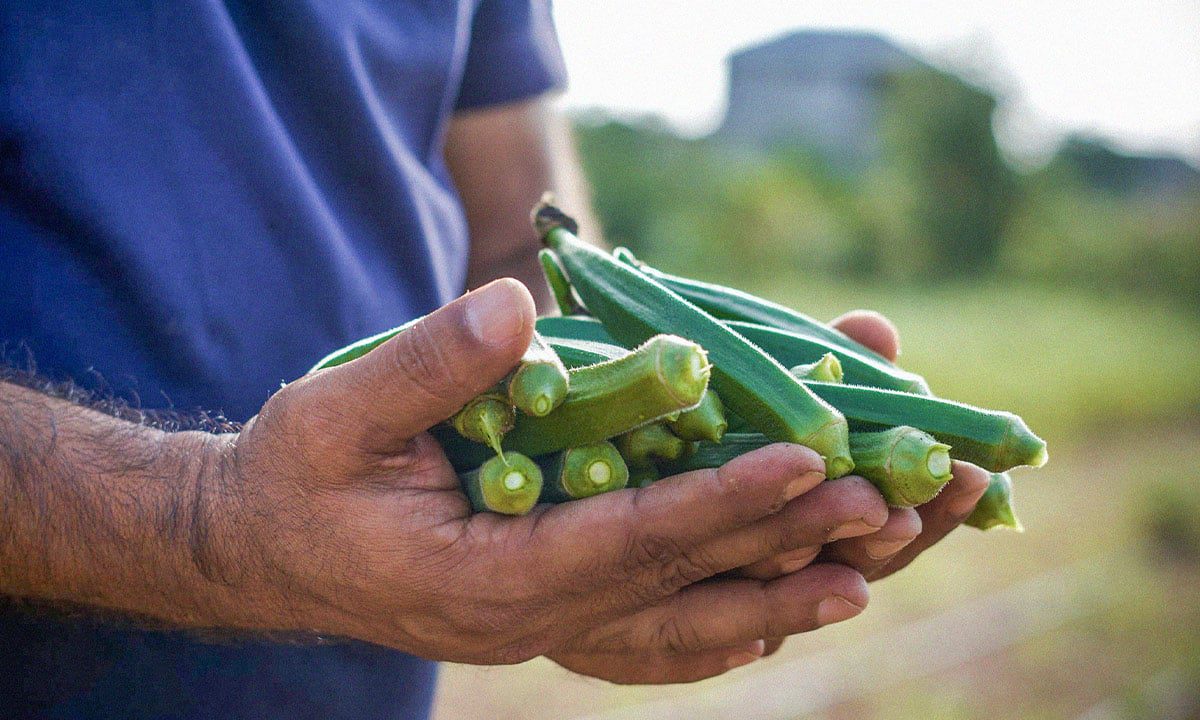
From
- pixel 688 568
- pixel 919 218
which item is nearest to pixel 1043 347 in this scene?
pixel 919 218

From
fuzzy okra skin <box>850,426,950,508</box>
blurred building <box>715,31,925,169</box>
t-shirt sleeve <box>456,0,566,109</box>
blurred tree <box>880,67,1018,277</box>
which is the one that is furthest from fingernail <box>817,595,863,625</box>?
blurred building <box>715,31,925,169</box>

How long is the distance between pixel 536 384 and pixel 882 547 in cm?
73

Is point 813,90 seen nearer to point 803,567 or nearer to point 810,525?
point 803,567

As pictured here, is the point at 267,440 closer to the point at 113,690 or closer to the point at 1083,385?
the point at 113,690

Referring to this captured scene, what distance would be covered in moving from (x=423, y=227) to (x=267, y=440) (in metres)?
1.17

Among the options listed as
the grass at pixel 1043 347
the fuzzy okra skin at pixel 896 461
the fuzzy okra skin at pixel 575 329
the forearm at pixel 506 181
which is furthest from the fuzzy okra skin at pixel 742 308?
the grass at pixel 1043 347

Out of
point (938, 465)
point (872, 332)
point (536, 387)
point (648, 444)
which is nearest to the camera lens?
point (536, 387)

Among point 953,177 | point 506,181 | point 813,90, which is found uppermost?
point 506,181

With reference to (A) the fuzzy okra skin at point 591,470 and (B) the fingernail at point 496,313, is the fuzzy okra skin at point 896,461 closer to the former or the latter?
(A) the fuzzy okra skin at point 591,470

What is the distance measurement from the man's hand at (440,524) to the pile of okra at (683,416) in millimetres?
89

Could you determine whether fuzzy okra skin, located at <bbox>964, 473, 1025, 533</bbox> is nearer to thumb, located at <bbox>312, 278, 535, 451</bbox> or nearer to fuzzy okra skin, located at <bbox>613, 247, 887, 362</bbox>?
fuzzy okra skin, located at <bbox>613, 247, 887, 362</bbox>

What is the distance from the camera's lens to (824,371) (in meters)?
2.02

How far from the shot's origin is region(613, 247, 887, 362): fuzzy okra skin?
7.57 feet

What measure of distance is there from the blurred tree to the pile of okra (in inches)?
1095
